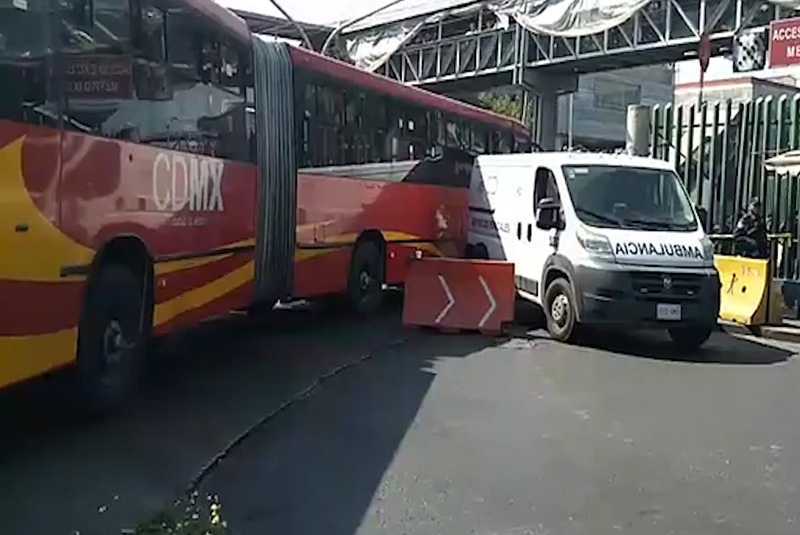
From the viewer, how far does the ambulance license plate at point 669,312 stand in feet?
41.4

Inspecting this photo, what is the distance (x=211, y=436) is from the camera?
304 inches

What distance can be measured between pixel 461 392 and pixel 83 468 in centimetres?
398

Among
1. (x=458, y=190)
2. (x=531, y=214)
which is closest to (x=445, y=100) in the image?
(x=458, y=190)

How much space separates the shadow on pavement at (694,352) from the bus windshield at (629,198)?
4.82 ft

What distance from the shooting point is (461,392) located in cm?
987

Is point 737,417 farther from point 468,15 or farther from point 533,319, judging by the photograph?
point 468,15

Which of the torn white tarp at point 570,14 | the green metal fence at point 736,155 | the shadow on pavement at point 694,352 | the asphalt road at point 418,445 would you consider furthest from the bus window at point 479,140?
the asphalt road at point 418,445

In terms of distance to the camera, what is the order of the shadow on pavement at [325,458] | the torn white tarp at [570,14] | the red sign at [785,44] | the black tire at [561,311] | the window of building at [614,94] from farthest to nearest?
the window of building at [614,94], the torn white tarp at [570,14], the red sign at [785,44], the black tire at [561,311], the shadow on pavement at [325,458]

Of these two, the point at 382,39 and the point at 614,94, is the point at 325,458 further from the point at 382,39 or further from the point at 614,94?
the point at 614,94

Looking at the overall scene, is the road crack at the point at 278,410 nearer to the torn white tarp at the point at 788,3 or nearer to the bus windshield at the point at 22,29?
the bus windshield at the point at 22,29

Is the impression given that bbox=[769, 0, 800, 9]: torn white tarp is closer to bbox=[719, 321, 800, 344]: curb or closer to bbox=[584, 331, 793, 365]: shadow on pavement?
bbox=[719, 321, 800, 344]: curb

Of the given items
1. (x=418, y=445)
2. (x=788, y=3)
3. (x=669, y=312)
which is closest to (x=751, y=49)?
(x=788, y=3)

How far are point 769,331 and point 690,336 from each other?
226 cm

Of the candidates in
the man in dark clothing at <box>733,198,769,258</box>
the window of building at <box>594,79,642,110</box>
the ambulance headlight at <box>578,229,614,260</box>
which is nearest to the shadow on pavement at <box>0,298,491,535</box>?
the ambulance headlight at <box>578,229,614,260</box>
